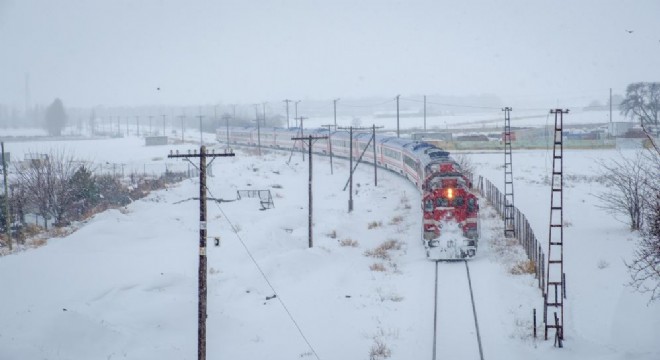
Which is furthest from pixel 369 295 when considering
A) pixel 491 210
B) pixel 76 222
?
pixel 76 222

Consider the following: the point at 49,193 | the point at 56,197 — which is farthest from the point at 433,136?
the point at 49,193

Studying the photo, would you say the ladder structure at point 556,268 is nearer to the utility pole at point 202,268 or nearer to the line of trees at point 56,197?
the utility pole at point 202,268

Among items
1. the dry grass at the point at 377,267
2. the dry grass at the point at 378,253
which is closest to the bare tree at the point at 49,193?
the dry grass at the point at 378,253

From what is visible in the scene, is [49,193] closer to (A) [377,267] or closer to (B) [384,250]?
(B) [384,250]

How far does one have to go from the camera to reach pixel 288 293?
2345 cm

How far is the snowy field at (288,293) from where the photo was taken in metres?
17.2

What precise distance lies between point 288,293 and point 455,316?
24.0 ft

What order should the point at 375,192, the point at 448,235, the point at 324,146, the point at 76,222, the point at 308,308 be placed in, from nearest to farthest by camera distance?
the point at 308,308, the point at 448,235, the point at 76,222, the point at 375,192, the point at 324,146

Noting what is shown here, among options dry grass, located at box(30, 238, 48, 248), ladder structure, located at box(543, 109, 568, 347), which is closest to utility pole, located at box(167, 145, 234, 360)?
ladder structure, located at box(543, 109, 568, 347)

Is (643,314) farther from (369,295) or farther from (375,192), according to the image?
(375,192)

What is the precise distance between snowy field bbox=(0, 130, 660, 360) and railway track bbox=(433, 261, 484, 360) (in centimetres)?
28

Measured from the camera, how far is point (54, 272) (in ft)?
73.5

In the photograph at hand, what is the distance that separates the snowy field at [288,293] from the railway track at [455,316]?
0.93 ft

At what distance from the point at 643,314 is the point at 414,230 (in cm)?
1595
